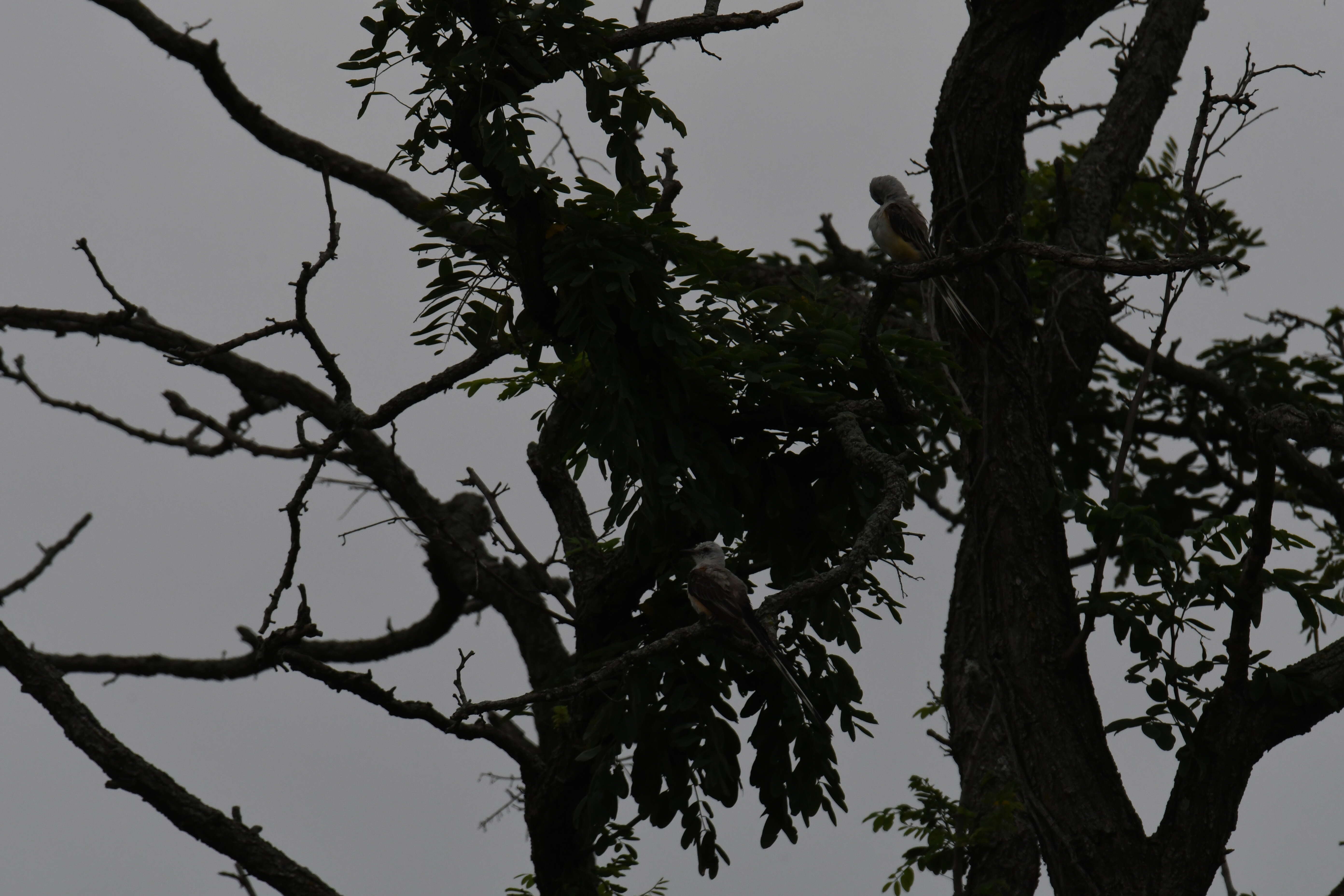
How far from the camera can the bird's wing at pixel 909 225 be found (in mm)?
7746

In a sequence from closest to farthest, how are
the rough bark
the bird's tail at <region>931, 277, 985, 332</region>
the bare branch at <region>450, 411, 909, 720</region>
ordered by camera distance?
the bare branch at <region>450, 411, 909, 720</region> < the rough bark < the bird's tail at <region>931, 277, 985, 332</region>

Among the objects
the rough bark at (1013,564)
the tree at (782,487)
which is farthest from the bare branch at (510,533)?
the rough bark at (1013,564)

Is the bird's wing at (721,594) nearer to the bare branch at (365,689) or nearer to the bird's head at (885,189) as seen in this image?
the bare branch at (365,689)

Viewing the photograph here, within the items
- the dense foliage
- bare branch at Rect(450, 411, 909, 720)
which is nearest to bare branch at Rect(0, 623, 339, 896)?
the dense foliage

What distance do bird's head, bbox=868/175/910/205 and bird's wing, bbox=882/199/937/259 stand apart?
40cm

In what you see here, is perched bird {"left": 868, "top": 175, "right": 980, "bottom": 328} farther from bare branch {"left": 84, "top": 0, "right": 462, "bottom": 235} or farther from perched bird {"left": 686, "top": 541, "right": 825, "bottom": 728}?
bare branch {"left": 84, "top": 0, "right": 462, "bottom": 235}

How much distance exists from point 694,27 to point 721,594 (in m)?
2.60

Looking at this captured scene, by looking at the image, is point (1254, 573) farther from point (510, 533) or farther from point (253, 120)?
point (253, 120)

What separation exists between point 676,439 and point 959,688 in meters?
3.55

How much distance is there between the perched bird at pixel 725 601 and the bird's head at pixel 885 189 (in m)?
3.49

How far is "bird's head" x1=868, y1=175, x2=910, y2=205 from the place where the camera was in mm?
8398

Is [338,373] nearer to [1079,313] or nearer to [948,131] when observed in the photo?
[948,131]

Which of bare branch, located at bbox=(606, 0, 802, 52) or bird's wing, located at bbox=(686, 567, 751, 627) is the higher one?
bare branch, located at bbox=(606, 0, 802, 52)

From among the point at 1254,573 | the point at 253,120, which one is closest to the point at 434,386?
the point at 1254,573
